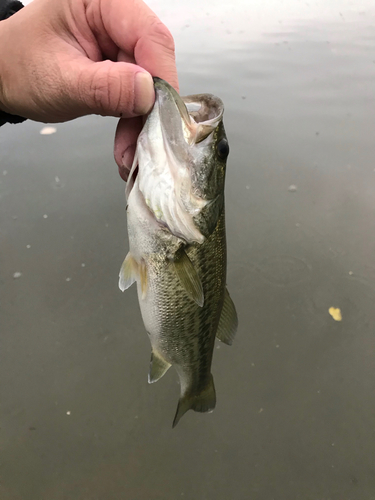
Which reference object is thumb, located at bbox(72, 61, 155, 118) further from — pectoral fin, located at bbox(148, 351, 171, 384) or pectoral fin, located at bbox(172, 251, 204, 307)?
pectoral fin, located at bbox(148, 351, 171, 384)

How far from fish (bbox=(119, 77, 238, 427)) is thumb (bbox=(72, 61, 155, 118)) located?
0.17 feet

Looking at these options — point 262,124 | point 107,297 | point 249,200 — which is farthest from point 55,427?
point 262,124

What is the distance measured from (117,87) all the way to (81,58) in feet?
0.82

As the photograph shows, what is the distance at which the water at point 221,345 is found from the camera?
1.84m

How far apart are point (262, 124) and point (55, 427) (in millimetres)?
3397

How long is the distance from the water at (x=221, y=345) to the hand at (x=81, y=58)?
54.7 inches

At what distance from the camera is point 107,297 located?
7.89 ft

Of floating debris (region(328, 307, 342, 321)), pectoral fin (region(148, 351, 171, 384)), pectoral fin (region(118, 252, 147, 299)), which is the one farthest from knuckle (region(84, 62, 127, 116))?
floating debris (region(328, 307, 342, 321))

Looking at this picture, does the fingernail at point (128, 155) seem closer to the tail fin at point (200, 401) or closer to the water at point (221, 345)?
the tail fin at point (200, 401)

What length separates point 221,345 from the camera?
2262 millimetres

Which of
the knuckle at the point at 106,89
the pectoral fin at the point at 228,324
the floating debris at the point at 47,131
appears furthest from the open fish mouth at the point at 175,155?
the floating debris at the point at 47,131

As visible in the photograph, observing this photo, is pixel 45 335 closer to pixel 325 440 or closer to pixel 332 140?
pixel 325 440

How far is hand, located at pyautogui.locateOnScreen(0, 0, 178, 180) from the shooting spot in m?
1.15

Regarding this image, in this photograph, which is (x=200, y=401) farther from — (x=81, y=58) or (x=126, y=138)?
(x=81, y=58)
